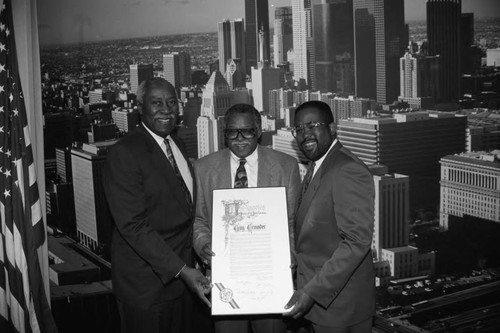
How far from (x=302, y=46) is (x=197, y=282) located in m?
2.48

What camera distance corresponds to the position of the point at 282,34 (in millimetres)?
4535

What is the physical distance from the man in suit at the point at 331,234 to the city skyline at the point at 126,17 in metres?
2.23

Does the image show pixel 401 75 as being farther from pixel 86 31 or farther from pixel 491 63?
pixel 86 31

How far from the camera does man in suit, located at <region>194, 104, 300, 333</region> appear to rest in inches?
108

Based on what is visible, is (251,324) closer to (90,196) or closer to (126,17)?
(90,196)

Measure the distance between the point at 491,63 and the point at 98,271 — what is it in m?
3.38

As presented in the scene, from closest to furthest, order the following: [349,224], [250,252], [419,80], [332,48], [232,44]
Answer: [349,224], [250,252], [419,80], [332,48], [232,44]

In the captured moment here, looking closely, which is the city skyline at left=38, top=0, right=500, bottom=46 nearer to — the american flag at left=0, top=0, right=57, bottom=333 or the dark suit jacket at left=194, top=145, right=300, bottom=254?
the american flag at left=0, top=0, right=57, bottom=333

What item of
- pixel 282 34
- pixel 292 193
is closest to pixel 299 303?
pixel 292 193

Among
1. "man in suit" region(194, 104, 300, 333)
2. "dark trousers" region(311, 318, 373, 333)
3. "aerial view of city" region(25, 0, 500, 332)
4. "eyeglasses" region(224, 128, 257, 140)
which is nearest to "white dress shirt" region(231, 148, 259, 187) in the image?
"man in suit" region(194, 104, 300, 333)

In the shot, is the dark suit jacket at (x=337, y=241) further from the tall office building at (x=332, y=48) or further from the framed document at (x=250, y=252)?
the tall office building at (x=332, y=48)

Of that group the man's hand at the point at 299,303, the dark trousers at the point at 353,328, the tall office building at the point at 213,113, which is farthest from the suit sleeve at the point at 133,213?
the tall office building at the point at 213,113

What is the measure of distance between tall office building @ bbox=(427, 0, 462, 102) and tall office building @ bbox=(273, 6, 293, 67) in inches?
40.6

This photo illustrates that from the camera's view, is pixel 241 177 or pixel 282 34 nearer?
pixel 241 177
